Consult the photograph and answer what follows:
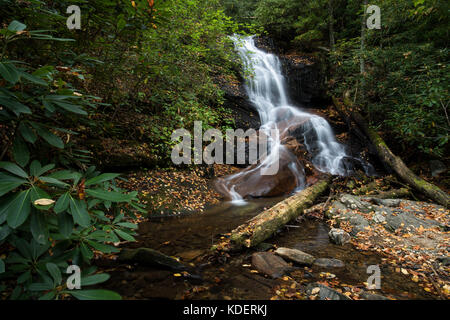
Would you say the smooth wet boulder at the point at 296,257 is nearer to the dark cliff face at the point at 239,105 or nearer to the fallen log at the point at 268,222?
the fallen log at the point at 268,222

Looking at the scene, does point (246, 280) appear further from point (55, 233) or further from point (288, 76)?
point (288, 76)

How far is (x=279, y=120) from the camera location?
11734mm

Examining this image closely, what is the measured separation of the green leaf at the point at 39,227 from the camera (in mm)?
1104

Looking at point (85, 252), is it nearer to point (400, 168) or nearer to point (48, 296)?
point (48, 296)

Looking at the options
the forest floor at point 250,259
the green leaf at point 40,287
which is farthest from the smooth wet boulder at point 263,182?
the green leaf at point 40,287

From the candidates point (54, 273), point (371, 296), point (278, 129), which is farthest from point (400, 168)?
point (54, 273)

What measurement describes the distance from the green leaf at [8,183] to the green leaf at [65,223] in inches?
9.9

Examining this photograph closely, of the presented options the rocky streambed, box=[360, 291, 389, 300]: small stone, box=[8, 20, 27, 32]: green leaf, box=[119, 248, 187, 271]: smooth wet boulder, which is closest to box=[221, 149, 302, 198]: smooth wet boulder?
the rocky streambed

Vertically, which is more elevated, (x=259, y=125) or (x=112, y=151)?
(x=259, y=125)

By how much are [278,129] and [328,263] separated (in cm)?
854

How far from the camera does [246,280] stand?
2480mm

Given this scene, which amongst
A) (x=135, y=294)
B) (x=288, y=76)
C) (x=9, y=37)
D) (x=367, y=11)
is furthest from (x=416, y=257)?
(x=288, y=76)

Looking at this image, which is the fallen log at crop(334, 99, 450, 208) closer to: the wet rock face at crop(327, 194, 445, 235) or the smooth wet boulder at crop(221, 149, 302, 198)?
the wet rock face at crop(327, 194, 445, 235)
